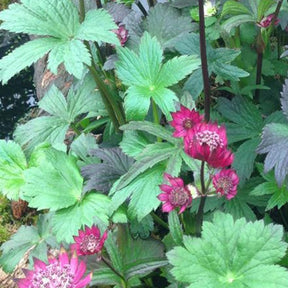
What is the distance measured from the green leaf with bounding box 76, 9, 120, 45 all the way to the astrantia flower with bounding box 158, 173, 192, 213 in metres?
0.40

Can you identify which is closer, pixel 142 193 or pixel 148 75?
pixel 142 193

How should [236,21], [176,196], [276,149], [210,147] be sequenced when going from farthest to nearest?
1. [236,21]
2. [276,149]
3. [176,196]
4. [210,147]

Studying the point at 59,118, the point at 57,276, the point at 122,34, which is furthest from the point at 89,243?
the point at 122,34

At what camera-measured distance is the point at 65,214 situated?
1389 mm

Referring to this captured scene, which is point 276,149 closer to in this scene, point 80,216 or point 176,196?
point 176,196

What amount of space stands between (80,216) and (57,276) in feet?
1.11

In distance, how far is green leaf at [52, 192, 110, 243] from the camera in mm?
1341

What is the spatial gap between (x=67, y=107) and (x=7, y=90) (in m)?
1.22

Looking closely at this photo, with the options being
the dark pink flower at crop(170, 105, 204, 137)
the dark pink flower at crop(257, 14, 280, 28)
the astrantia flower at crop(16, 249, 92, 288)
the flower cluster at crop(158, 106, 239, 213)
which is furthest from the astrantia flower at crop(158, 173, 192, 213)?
the dark pink flower at crop(257, 14, 280, 28)

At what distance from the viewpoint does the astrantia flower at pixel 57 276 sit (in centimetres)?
102

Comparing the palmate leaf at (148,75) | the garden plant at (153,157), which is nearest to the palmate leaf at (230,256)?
the garden plant at (153,157)

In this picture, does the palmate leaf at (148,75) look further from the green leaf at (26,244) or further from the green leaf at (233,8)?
the green leaf at (26,244)

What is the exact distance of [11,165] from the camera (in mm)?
1644

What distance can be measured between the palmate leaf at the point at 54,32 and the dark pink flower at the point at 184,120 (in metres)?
0.27
